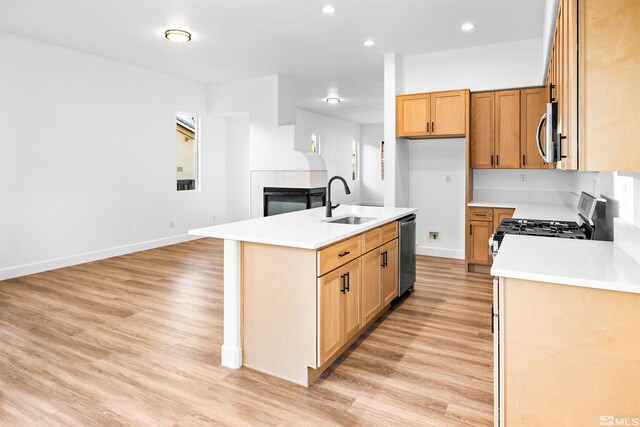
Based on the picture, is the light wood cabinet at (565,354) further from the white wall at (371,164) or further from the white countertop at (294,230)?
the white wall at (371,164)

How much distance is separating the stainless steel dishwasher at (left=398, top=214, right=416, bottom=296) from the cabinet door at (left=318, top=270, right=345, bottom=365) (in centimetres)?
128

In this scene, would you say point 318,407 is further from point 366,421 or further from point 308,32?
point 308,32

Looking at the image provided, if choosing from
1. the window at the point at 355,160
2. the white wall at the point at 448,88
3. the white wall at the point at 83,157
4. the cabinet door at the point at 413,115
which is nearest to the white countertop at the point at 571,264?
the cabinet door at the point at 413,115

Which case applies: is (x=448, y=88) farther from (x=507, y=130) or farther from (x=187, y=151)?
(x=187, y=151)

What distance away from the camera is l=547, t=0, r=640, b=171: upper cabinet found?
1.33 metres

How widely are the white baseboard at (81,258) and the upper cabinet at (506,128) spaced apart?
500cm

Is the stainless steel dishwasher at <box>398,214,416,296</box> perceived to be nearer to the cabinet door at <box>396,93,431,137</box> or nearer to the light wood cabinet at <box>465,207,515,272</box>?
the light wood cabinet at <box>465,207,515,272</box>

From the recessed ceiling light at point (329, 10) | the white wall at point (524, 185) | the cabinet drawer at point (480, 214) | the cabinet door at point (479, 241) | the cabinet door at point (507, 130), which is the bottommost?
the cabinet door at point (479, 241)

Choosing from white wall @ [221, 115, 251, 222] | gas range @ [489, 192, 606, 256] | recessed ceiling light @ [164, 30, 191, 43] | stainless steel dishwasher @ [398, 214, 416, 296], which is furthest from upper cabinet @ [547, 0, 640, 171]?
white wall @ [221, 115, 251, 222]

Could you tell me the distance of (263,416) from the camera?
6.79 ft

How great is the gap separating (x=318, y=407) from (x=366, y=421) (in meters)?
0.27

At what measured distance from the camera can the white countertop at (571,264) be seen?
4.75 ft

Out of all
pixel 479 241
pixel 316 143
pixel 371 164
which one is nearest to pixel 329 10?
pixel 479 241

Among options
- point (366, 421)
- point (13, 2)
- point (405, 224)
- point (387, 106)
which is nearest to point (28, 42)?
point (13, 2)
